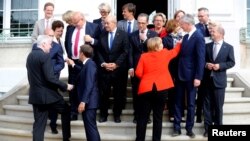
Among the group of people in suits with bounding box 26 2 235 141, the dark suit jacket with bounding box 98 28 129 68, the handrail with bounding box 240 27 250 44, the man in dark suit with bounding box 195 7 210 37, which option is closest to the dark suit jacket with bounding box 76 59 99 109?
the group of people in suits with bounding box 26 2 235 141

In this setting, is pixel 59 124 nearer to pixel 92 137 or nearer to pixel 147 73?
pixel 92 137

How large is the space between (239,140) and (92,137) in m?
2.06

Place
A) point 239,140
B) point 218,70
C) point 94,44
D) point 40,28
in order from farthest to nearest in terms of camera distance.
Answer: point 40,28 → point 94,44 → point 218,70 → point 239,140

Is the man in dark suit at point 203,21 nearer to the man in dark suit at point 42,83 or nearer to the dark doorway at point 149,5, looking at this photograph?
the man in dark suit at point 42,83

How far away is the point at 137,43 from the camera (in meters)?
6.59

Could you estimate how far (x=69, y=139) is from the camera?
6543 millimetres

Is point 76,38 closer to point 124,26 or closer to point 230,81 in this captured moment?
point 124,26

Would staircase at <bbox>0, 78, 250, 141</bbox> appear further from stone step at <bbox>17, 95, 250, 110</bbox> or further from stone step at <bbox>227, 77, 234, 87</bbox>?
stone step at <bbox>227, 77, 234, 87</bbox>

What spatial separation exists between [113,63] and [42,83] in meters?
1.25

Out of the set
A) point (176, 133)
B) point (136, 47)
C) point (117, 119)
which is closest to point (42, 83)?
point (117, 119)

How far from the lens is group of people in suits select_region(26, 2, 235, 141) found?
5.89 m

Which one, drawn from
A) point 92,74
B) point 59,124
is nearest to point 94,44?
point 92,74

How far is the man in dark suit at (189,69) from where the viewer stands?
6.06 m

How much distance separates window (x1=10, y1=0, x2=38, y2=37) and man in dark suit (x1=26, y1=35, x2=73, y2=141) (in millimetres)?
4301
